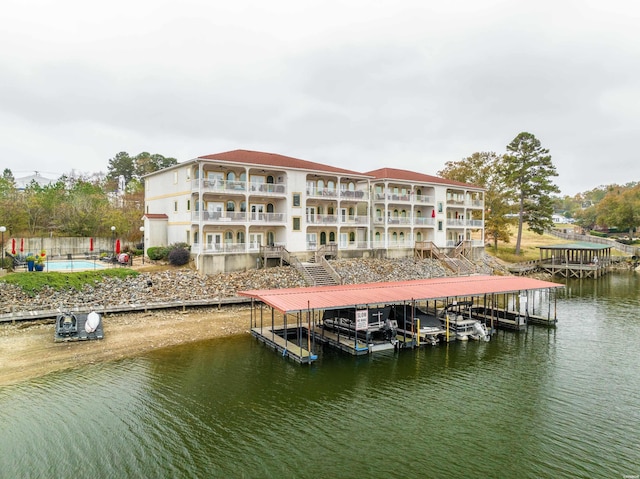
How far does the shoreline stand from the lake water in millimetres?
1299

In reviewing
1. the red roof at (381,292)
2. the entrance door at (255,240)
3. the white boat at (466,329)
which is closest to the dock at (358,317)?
the red roof at (381,292)

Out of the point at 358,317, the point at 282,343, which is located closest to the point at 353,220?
the point at 358,317

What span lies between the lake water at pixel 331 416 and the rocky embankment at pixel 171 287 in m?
9.83

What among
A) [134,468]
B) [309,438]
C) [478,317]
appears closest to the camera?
[134,468]

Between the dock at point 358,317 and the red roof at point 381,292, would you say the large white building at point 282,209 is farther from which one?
the red roof at point 381,292

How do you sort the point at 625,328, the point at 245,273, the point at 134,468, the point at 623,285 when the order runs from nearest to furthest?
the point at 134,468 < the point at 625,328 < the point at 245,273 < the point at 623,285

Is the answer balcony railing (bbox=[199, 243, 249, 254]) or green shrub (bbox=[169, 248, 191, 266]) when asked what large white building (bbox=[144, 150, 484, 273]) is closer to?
balcony railing (bbox=[199, 243, 249, 254])

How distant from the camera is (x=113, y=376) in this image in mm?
19562

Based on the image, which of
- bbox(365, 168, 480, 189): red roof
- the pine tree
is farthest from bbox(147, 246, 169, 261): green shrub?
the pine tree

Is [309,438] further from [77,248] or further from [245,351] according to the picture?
[77,248]

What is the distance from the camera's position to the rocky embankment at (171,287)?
94.5 ft

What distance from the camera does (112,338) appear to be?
24.7 m

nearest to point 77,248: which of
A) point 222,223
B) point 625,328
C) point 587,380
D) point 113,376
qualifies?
point 222,223

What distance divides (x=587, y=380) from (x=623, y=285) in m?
40.3
